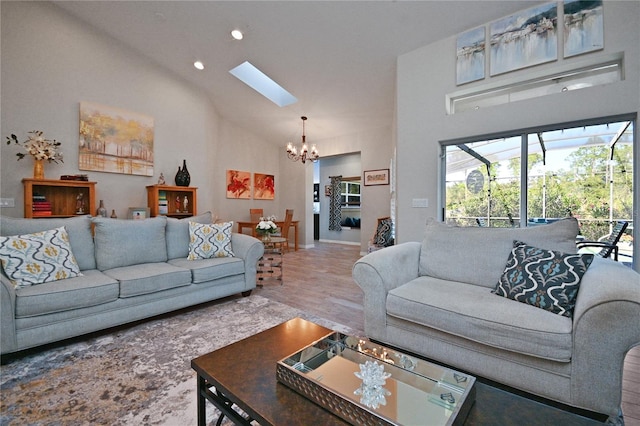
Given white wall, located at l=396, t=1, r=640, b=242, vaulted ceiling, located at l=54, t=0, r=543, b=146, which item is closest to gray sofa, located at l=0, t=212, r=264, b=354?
white wall, located at l=396, t=1, r=640, b=242

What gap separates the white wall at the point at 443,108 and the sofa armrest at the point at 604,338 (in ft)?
7.15

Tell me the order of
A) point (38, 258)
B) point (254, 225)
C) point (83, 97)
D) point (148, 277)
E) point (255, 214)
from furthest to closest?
point (255, 214)
point (254, 225)
point (83, 97)
point (148, 277)
point (38, 258)

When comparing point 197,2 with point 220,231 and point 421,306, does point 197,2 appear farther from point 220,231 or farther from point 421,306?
point 421,306

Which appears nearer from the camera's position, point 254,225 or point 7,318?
point 7,318

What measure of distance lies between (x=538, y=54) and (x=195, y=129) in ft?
17.9

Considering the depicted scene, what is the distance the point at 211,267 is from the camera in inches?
115

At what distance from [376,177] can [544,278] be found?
490 cm

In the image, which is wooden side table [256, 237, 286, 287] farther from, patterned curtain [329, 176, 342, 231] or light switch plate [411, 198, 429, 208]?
patterned curtain [329, 176, 342, 231]

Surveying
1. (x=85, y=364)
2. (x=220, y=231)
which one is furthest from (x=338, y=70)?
(x=85, y=364)

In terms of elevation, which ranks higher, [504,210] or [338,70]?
[338,70]

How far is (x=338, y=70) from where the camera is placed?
4.29 m

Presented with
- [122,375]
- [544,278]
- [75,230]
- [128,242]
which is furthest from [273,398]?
[75,230]

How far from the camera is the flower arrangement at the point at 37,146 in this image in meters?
3.54

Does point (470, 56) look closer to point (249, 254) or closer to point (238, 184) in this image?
point (249, 254)
